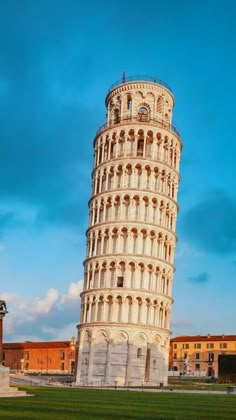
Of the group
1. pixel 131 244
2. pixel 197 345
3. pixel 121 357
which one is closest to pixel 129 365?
pixel 121 357

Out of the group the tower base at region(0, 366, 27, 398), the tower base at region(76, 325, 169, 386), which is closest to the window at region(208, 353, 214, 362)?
the tower base at region(76, 325, 169, 386)

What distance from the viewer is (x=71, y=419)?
61.6ft

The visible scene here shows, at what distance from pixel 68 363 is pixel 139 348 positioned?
68019 millimetres

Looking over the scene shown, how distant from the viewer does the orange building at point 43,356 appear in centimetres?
13638

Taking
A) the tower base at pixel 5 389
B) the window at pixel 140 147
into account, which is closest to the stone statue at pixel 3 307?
the tower base at pixel 5 389

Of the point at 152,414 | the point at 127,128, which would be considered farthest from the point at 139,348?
the point at 152,414

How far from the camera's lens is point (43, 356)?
457 feet

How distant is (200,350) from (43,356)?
3961cm

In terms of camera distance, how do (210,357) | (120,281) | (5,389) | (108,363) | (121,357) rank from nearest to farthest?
(5,389) → (108,363) → (121,357) → (120,281) → (210,357)

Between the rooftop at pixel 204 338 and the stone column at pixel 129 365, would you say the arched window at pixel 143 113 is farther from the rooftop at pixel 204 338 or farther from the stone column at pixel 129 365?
the rooftop at pixel 204 338

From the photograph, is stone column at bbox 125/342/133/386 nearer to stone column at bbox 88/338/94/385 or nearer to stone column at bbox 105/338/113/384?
stone column at bbox 105/338/113/384

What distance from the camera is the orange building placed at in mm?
136375

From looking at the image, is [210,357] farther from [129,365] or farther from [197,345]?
[129,365]

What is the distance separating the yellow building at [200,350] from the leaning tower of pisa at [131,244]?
219 ft
